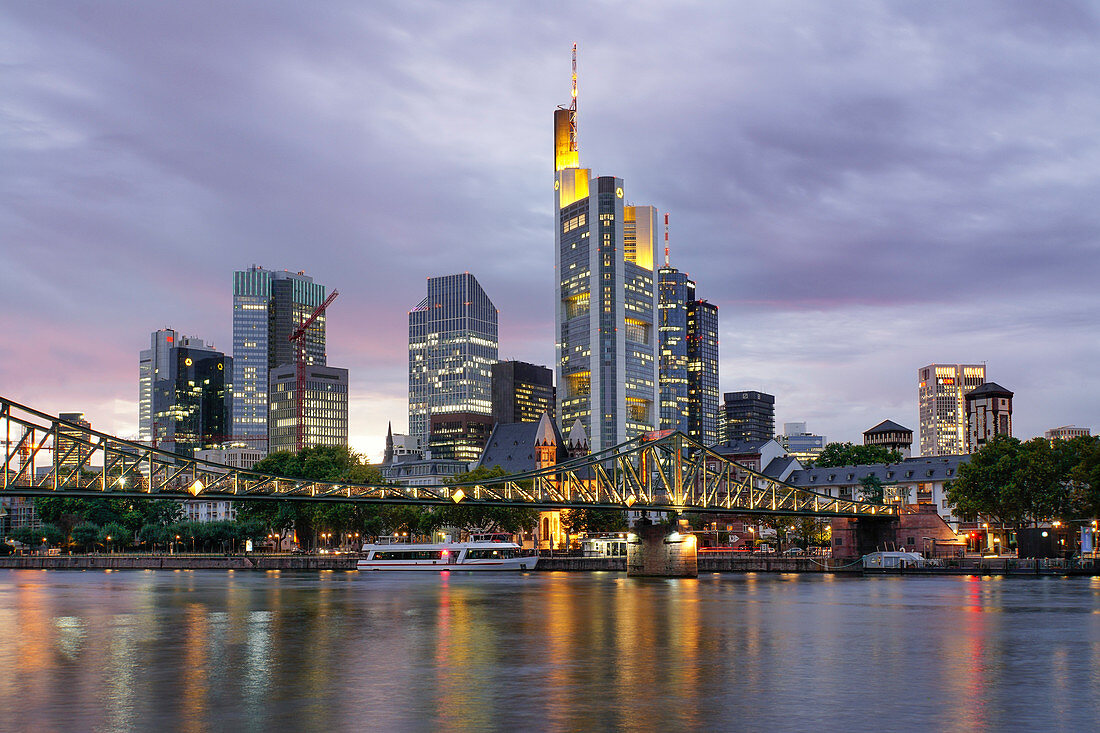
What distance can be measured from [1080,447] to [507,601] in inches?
2895

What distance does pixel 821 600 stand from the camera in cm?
7938

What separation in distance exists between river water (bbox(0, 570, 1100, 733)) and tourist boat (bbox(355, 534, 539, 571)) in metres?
73.8

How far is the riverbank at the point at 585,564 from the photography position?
11919cm

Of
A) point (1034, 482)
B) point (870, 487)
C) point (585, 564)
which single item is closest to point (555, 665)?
point (1034, 482)

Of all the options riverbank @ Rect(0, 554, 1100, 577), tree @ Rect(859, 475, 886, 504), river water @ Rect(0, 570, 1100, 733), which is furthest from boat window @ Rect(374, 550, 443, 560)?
river water @ Rect(0, 570, 1100, 733)

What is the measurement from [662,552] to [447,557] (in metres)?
41.6

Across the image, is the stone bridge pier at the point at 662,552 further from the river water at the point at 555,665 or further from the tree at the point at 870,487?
the tree at the point at 870,487

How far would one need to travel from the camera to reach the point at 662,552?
12212 cm

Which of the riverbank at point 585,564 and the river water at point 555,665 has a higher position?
the river water at point 555,665

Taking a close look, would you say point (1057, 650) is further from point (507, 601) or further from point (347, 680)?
point (507, 601)

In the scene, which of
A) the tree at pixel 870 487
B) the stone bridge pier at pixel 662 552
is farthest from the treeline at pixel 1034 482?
the tree at pixel 870 487

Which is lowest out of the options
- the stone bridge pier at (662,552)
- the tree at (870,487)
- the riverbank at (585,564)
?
the riverbank at (585,564)

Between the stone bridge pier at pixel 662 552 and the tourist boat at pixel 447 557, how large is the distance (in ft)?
108

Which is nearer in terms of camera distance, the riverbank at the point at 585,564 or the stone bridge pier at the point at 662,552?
the riverbank at the point at 585,564
